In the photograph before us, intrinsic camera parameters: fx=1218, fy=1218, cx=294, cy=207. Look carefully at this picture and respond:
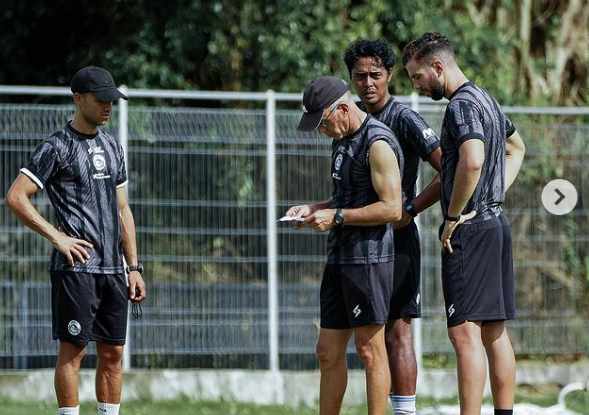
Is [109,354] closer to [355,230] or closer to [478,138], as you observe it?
[355,230]

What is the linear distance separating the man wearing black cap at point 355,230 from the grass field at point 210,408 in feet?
9.15

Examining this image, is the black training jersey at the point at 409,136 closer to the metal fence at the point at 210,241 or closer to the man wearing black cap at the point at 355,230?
the man wearing black cap at the point at 355,230

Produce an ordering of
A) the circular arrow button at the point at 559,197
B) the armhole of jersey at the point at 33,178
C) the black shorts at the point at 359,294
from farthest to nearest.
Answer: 1. the circular arrow button at the point at 559,197
2. the armhole of jersey at the point at 33,178
3. the black shorts at the point at 359,294

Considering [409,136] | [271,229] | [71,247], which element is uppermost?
[409,136]

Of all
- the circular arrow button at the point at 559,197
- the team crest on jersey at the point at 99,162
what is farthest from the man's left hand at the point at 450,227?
the circular arrow button at the point at 559,197

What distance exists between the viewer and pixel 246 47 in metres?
12.4

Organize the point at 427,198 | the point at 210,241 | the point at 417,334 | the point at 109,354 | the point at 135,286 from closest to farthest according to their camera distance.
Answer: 1. the point at 427,198
2. the point at 109,354
3. the point at 135,286
4. the point at 210,241
5. the point at 417,334

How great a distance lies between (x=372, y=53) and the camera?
7160mm

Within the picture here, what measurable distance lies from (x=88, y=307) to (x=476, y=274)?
7.33 feet

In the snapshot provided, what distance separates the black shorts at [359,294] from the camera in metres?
6.66

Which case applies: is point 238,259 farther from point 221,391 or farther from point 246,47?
point 246,47

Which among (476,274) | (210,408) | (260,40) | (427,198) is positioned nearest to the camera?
(476,274)

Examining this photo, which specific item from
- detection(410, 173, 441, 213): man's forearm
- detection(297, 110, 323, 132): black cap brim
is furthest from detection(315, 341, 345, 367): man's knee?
detection(297, 110, 323, 132): black cap brim

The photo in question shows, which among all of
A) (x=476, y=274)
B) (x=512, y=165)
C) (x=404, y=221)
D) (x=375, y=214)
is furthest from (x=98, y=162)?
(x=512, y=165)
